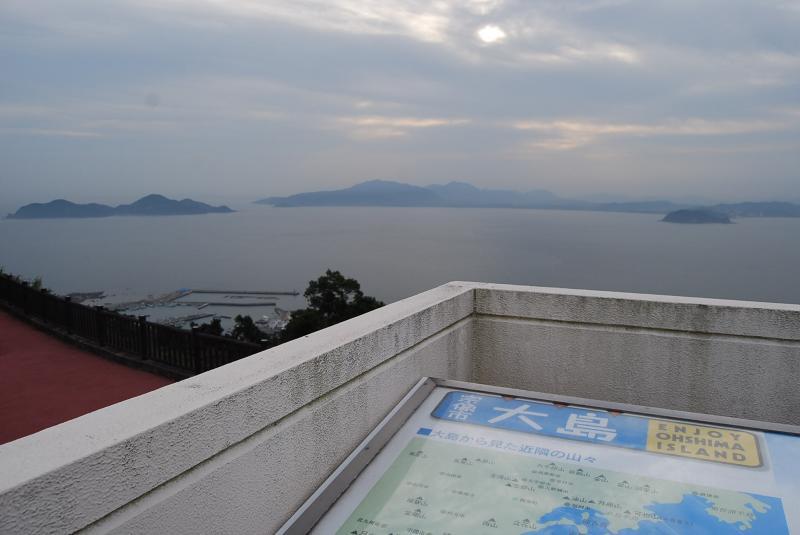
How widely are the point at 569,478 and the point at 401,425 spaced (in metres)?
0.85

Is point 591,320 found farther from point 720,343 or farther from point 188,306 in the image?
point 188,306

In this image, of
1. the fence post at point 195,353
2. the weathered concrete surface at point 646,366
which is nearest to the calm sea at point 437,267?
the fence post at point 195,353

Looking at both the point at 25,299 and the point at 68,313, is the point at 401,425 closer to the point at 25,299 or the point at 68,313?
the point at 68,313

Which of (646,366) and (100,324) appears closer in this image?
(646,366)

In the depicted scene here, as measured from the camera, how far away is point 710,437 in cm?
258

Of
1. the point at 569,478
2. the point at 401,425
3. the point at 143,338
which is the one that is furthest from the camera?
the point at 143,338

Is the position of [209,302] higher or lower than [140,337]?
lower

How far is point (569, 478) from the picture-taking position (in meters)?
2.34

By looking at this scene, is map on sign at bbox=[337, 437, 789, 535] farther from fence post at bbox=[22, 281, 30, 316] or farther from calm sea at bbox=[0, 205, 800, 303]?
calm sea at bbox=[0, 205, 800, 303]

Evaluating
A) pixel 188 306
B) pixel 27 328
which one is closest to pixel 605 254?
pixel 188 306

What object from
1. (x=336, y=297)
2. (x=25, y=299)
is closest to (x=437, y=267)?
(x=336, y=297)

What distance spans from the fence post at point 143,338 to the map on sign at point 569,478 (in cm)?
904

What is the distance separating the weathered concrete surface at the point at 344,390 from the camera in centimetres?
159

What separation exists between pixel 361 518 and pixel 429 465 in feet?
1.36
